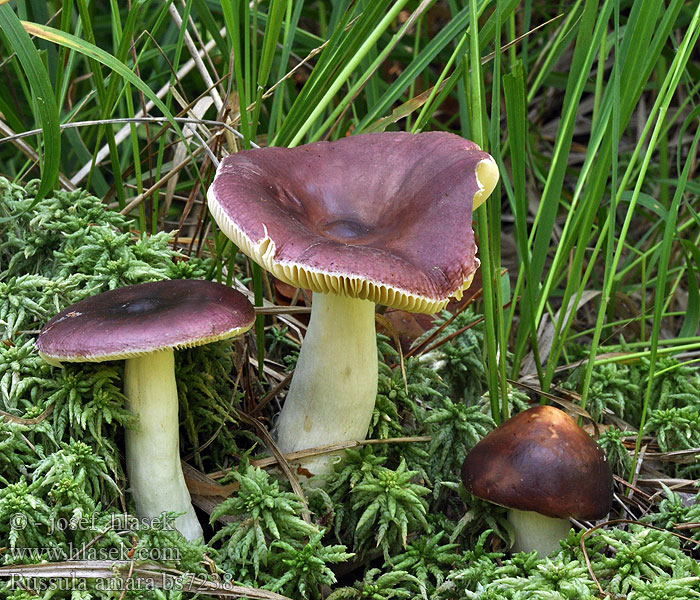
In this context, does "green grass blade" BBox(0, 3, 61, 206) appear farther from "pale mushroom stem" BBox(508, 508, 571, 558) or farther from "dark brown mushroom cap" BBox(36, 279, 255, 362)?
"pale mushroom stem" BBox(508, 508, 571, 558)

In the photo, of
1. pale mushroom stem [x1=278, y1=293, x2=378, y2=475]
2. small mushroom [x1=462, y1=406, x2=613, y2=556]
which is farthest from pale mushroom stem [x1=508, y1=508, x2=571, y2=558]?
pale mushroom stem [x1=278, y1=293, x2=378, y2=475]

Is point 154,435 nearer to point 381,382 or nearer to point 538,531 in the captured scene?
point 381,382

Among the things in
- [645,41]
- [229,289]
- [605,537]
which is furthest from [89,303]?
[645,41]

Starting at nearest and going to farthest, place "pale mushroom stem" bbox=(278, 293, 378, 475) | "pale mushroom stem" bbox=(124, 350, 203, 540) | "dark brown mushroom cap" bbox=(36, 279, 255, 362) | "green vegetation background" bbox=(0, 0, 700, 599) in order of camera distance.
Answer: "dark brown mushroom cap" bbox=(36, 279, 255, 362) → "green vegetation background" bbox=(0, 0, 700, 599) → "pale mushroom stem" bbox=(124, 350, 203, 540) → "pale mushroom stem" bbox=(278, 293, 378, 475)

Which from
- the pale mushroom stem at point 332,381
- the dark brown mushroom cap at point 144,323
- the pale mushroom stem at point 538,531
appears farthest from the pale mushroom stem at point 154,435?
the pale mushroom stem at point 538,531

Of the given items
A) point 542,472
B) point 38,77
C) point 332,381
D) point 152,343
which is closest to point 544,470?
point 542,472

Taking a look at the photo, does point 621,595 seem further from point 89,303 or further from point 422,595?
point 89,303

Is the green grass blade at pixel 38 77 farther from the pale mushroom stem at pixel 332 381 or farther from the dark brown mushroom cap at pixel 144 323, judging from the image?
the pale mushroom stem at pixel 332 381

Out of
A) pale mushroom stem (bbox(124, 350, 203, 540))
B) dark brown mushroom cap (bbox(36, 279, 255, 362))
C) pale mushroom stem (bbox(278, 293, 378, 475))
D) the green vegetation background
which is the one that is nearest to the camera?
dark brown mushroom cap (bbox(36, 279, 255, 362))
